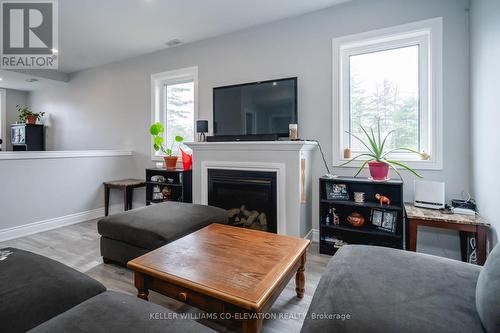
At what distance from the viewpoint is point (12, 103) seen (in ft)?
19.7

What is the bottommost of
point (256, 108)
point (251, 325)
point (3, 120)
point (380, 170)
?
point (251, 325)

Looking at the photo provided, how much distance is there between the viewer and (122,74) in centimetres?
443

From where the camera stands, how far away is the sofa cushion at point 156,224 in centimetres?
193

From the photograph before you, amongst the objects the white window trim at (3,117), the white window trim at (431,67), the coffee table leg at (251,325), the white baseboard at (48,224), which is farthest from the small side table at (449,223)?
the white window trim at (3,117)

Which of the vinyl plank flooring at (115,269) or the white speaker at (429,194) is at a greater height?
the white speaker at (429,194)

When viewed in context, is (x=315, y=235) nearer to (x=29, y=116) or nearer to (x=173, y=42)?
(x=173, y=42)

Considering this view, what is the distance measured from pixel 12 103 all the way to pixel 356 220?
25.8 feet

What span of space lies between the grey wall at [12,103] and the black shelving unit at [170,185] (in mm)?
4747

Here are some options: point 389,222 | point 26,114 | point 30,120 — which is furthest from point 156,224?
point 26,114

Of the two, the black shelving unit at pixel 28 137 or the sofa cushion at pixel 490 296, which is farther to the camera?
the black shelving unit at pixel 28 137

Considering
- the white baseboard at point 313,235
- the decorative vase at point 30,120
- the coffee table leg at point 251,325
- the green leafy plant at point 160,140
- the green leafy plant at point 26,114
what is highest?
the green leafy plant at point 26,114

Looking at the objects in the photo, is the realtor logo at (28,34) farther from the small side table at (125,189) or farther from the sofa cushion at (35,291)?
the sofa cushion at (35,291)

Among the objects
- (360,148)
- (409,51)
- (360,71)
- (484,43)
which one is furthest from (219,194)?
(484,43)

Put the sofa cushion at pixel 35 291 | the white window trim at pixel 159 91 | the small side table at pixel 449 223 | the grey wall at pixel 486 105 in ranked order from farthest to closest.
Answer: 1. the white window trim at pixel 159 91
2. the small side table at pixel 449 223
3. the grey wall at pixel 486 105
4. the sofa cushion at pixel 35 291
